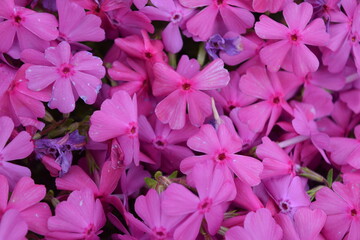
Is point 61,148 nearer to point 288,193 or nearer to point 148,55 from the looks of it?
point 148,55

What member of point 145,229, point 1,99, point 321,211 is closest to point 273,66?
point 321,211

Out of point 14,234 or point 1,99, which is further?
point 1,99

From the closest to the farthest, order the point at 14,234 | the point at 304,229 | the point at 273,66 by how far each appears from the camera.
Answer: the point at 14,234 < the point at 304,229 < the point at 273,66

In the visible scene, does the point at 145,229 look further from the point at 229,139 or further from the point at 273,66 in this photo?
the point at 273,66

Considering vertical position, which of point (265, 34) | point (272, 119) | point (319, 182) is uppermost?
point (265, 34)

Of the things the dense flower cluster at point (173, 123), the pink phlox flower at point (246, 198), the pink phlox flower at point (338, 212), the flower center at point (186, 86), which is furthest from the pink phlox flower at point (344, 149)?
the flower center at point (186, 86)

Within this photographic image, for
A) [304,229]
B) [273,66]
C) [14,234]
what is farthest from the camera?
[273,66]

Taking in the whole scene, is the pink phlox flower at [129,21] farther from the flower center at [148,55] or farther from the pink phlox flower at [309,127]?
the pink phlox flower at [309,127]
